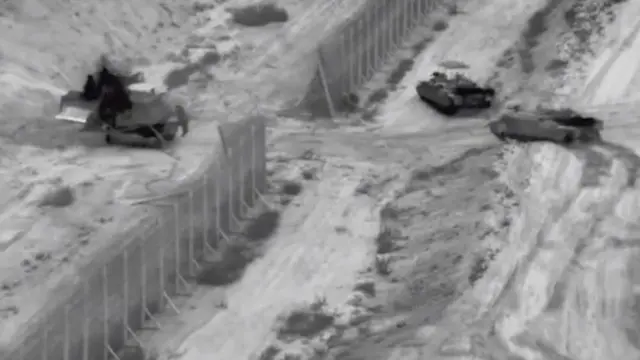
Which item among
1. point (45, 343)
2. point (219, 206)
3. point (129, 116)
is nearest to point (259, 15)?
point (129, 116)

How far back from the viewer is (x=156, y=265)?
16500 mm

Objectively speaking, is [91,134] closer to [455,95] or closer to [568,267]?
[455,95]

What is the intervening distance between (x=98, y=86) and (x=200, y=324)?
8.50 metres

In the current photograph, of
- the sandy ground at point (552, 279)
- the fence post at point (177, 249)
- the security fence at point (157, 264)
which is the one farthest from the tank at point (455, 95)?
the fence post at point (177, 249)

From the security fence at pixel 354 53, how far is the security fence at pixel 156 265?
507 cm

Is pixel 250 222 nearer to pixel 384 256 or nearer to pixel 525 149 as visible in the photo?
pixel 384 256

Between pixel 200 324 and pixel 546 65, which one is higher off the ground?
pixel 546 65

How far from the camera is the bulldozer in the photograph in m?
22.4

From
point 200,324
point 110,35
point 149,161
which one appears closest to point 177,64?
point 110,35

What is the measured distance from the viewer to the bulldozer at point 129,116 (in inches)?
880

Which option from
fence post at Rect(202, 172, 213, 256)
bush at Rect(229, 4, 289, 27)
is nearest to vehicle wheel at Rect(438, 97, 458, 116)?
bush at Rect(229, 4, 289, 27)

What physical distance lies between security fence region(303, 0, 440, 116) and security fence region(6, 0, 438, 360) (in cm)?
372

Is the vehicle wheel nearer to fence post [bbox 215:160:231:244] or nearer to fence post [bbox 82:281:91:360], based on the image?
fence post [bbox 215:160:231:244]

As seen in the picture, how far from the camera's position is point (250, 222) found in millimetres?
19875
